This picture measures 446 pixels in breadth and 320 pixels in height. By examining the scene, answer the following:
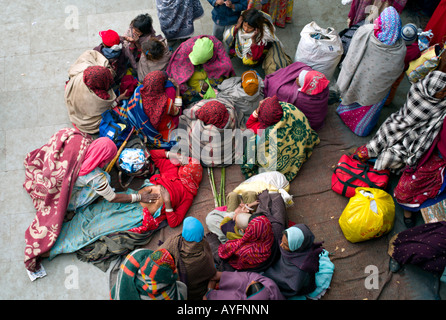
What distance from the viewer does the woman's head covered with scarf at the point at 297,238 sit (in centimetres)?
309

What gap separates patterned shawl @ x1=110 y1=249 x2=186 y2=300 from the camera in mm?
2762

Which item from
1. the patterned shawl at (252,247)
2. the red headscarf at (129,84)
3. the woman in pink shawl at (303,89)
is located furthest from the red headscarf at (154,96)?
the patterned shawl at (252,247)

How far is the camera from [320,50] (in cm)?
447

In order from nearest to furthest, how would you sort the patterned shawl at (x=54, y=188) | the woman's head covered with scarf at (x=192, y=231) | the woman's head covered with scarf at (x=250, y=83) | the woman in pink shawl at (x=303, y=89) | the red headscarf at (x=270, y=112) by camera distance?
the woman's head covered with scarf at (x=192, y=231), the patterned shawl at (x=54, y=188), the red headscarf at (x=270, y=112), the woman in pink shawl at (x=303, y=89), the woman's head covered with scarf at (x=250, y=83)

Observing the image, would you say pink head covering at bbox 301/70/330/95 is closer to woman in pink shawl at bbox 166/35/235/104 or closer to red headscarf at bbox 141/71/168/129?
woman in pink shawl at bbox 166/35/235/104

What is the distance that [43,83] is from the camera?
16.0 feet

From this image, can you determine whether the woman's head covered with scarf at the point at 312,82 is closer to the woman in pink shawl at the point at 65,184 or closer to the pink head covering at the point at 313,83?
the pink head covering at the point at 313,83

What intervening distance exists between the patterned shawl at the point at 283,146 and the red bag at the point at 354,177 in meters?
0.40

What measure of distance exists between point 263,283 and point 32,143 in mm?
2927

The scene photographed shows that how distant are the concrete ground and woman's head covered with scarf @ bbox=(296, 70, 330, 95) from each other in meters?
1.12

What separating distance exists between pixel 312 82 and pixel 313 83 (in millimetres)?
14

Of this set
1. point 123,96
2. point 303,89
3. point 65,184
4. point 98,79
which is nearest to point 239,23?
point 303,89

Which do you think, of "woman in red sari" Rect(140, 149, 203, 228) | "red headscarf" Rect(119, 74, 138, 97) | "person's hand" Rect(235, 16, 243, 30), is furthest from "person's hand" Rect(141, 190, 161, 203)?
"person's hand" Rect(235, 16, 243, 30)

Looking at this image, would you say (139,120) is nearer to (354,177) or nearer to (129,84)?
(129,84)
